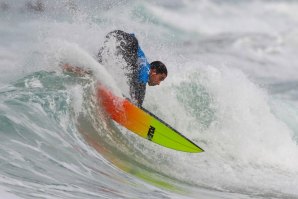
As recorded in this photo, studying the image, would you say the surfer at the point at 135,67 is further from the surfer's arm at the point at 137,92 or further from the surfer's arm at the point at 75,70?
the surfer's arm at the point at 75,70

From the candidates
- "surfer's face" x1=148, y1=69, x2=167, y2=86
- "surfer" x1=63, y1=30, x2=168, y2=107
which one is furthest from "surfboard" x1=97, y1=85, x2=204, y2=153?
"surfer's face" x1=148, y1=69, x2=167, y2=86

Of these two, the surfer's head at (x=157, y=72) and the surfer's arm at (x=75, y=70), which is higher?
the surfer's head at (x=157, y=72)

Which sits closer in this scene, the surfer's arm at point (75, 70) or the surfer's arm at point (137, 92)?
the surfer's arm at point (137, 92)

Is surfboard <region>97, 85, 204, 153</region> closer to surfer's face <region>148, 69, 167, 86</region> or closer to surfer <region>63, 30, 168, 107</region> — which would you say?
surfer <region>63, 30, 168, 107</region>

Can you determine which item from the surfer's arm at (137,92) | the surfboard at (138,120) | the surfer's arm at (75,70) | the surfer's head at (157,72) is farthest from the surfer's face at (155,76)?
the surfer's arm at (75,70)

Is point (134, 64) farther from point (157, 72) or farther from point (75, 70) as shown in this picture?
point (75, 70)

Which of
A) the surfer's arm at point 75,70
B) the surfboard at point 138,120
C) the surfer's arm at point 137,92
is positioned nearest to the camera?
the surfboard at point 138,120

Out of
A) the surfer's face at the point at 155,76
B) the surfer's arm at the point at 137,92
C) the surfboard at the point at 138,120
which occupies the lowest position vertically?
the surfboard at the point at 138,120

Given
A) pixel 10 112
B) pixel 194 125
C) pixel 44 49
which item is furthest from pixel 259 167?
pixel 10 112

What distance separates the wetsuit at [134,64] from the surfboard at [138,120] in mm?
325

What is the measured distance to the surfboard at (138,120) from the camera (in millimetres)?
7625

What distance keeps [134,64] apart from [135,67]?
57mm

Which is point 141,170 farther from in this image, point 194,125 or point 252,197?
point 194,125

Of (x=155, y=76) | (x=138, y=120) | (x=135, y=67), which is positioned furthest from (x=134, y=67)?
(x=138, y=120)
